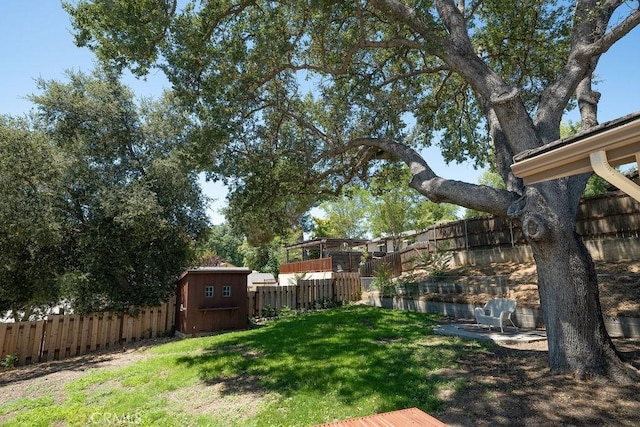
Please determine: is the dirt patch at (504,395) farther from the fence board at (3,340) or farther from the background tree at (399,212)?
the background tree at (399,212)

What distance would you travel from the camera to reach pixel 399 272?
2083cm

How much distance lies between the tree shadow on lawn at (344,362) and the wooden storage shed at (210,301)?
8.33 feet

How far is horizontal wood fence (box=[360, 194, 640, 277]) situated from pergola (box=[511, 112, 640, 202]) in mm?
4443

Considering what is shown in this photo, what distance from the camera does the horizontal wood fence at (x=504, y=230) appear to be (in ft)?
39.9

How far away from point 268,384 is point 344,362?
156 cm

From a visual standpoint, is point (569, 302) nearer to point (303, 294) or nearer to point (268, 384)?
point (268, 384)

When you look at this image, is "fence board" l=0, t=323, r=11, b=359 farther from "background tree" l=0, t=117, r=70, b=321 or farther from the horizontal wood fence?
the horizontal wood fence

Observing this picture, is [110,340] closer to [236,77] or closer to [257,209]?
[257,209]

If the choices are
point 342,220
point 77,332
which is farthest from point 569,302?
point 342,220

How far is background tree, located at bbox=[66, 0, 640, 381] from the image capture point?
17.5ft

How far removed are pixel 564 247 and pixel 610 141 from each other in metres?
3.13

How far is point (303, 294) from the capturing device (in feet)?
56.3

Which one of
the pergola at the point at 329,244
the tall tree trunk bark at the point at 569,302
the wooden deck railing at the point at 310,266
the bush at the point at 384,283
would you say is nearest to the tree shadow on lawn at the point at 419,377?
the tall tree trunk bark at the point at 569,302

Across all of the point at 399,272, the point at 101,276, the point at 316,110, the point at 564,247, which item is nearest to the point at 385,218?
the point at 399,272
